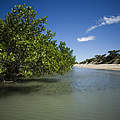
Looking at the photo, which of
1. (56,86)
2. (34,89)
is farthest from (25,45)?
(56,86)

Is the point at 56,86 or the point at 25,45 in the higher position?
the point at 25,45

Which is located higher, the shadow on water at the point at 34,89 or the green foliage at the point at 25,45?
the green foliage at the point at 25,45

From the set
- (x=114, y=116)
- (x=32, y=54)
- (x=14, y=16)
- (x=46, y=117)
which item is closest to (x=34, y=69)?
(x=32, y=54)

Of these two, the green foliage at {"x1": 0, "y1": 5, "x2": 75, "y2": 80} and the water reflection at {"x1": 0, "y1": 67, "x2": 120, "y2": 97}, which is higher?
the green foliage at {"x1": 0, "y1": 5, "x2": 75, "y2": 80}

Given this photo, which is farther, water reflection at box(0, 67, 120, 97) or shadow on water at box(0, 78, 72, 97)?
water reflection at box(0, 67, 120, 97)

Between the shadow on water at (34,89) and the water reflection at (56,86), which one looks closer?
the shadow on water at (34,89)

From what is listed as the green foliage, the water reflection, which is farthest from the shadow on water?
the green foliage

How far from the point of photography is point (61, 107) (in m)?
5.21

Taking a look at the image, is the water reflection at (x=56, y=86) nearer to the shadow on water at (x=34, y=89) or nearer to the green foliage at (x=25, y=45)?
the shadow on water at (x=34, y=89)

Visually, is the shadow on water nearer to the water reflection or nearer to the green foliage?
the water reflection

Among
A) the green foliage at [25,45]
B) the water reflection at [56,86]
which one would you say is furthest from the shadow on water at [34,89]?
the green foliage at [25,45]

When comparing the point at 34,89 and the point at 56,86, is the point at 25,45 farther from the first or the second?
the point at 56,86

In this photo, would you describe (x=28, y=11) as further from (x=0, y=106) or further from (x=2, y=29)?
(x=0, y=106)

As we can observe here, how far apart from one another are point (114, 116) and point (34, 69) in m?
7.02
